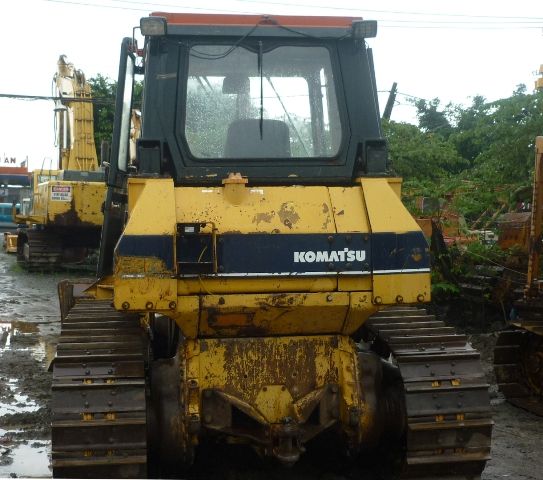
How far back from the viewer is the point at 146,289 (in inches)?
189

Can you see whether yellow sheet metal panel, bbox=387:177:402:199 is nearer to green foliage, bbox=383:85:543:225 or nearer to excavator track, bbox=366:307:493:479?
excavator track, bbox=366:307:493:479

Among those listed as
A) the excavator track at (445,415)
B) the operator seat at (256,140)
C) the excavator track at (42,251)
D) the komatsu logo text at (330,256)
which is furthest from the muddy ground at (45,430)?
the excavator track at (42,251)

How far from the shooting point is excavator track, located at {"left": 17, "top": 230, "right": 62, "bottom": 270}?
22.0 meters

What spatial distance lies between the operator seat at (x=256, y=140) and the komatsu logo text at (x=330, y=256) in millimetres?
808

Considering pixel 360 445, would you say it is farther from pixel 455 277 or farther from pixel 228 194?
pixel 455 277

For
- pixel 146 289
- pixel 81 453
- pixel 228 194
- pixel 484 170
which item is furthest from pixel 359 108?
pixel 484 170

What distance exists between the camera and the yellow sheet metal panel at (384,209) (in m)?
5.04

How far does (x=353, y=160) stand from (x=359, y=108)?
35 centimetres

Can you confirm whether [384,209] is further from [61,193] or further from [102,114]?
[102,114]

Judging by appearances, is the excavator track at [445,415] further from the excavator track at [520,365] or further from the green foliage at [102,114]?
the green foliage at [102,114]

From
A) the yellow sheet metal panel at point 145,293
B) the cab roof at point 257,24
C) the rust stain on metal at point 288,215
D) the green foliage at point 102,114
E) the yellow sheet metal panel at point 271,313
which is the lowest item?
the yellow sheet metal panel at point 271,313

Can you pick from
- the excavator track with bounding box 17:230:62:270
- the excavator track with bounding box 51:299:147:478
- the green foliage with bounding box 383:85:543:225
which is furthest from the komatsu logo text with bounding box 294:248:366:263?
the excavator track with bounding box 17:230:62:270

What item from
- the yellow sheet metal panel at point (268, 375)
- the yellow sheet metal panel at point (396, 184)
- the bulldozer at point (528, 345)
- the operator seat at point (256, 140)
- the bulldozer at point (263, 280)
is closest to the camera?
the bulldozer at point (263, 280)

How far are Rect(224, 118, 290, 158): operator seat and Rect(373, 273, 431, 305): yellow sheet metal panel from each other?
41.1 inches
